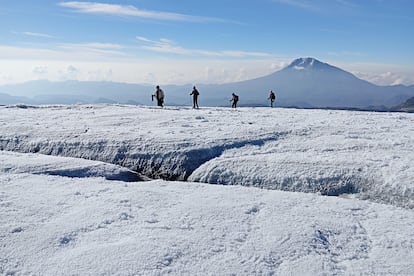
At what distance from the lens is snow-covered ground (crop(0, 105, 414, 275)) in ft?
27.2

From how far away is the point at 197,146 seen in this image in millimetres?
17891

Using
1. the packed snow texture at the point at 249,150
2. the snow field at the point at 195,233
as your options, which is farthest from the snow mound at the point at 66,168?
the snow field at the point at 195,233

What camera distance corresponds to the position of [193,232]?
31.4 feet

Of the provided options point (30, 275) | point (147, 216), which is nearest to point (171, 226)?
point (147, 216)

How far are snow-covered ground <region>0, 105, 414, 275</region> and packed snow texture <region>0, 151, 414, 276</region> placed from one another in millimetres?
38

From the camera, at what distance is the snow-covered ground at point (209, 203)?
830 cm

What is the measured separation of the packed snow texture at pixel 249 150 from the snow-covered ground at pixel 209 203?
0.22ft

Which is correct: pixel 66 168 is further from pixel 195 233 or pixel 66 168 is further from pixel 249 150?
pixel 249 150

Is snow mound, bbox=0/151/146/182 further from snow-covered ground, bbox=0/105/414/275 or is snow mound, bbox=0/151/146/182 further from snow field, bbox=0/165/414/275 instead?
snow field, bbox=0/165/414/275

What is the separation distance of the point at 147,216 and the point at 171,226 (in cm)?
103

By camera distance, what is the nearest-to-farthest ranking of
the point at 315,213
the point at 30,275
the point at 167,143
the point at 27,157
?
the point at 30,275 < the point at 315,213 < the point at 27,157 < the point at 167,143

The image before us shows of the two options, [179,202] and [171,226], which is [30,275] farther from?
[179,202]

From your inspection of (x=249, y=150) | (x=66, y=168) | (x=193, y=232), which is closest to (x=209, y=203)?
(x=193, y=232)

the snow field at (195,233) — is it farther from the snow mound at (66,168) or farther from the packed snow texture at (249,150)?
the snow mound at (66,168)
